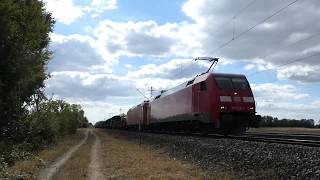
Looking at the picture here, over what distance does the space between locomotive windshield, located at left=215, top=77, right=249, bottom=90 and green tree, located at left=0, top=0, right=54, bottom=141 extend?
31.3 ft

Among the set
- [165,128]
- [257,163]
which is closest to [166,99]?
[165,128]

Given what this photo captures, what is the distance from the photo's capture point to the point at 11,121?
28.0 m

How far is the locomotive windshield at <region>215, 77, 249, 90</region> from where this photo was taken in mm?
27477

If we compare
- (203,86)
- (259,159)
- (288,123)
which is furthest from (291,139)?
(288,123)

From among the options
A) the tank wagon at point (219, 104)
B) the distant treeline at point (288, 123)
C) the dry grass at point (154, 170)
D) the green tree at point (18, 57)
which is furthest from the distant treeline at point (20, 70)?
the distant treeline at point (288, 123)

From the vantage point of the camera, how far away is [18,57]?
24.3m

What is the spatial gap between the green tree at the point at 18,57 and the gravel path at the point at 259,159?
908cm

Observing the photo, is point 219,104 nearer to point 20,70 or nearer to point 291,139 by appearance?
point 291,139

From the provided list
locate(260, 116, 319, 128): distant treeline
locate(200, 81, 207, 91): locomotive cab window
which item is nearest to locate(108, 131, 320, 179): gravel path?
locate(200, 81, 207, 91): locomotive cab window

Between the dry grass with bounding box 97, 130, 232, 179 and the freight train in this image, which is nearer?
the dry grass with bounding box 97, 130, 232, 179

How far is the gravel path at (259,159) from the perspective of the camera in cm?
1255

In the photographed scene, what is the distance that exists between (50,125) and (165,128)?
11.5 metres

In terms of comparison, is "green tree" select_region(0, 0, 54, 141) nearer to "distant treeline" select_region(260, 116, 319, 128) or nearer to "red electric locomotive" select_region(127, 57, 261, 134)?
"red electric locomotive" select_region(127, 57, 261, 134)

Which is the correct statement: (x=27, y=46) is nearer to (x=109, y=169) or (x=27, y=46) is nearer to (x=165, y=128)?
(x=109, y=169)
